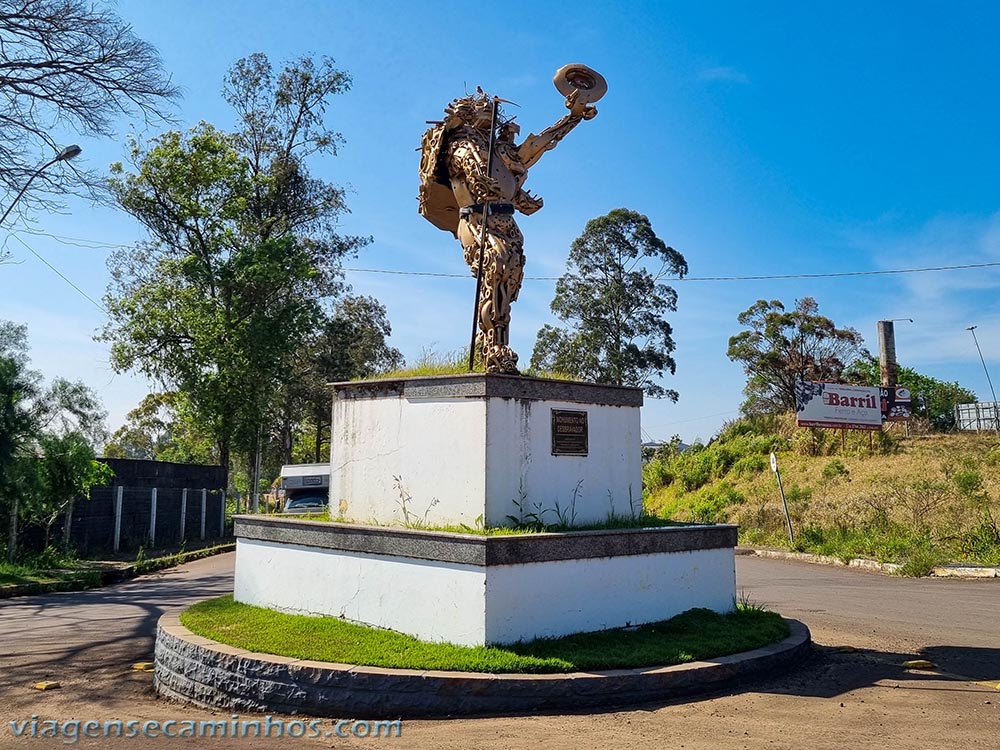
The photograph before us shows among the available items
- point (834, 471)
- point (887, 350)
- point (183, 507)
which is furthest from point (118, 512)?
point (887, 350)

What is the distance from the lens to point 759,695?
560 centimetres

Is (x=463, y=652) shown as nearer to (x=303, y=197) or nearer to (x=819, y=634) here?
(x=819, y=634)

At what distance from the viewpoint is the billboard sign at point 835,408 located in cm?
2462

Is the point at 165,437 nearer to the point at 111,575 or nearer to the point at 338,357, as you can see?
the point at 338,357

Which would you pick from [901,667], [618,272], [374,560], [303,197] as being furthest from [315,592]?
[618,272]

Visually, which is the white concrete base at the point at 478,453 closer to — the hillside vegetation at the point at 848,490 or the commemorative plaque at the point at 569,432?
the commemorative plaque at the point at 569,432

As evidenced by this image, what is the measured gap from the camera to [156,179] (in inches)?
1004

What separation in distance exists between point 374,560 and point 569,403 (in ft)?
7.30

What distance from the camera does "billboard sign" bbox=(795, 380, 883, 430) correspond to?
2462cm

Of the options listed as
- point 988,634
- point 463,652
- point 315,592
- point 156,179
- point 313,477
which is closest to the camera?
point 463,652

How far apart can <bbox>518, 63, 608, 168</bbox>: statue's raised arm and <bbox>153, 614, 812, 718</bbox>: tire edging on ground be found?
530 centimetres

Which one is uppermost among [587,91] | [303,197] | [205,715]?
[303,197]

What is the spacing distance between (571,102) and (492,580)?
528 cm

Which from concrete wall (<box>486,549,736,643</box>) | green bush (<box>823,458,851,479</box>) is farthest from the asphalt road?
green bush (<box>823,458,851,479</box>)
